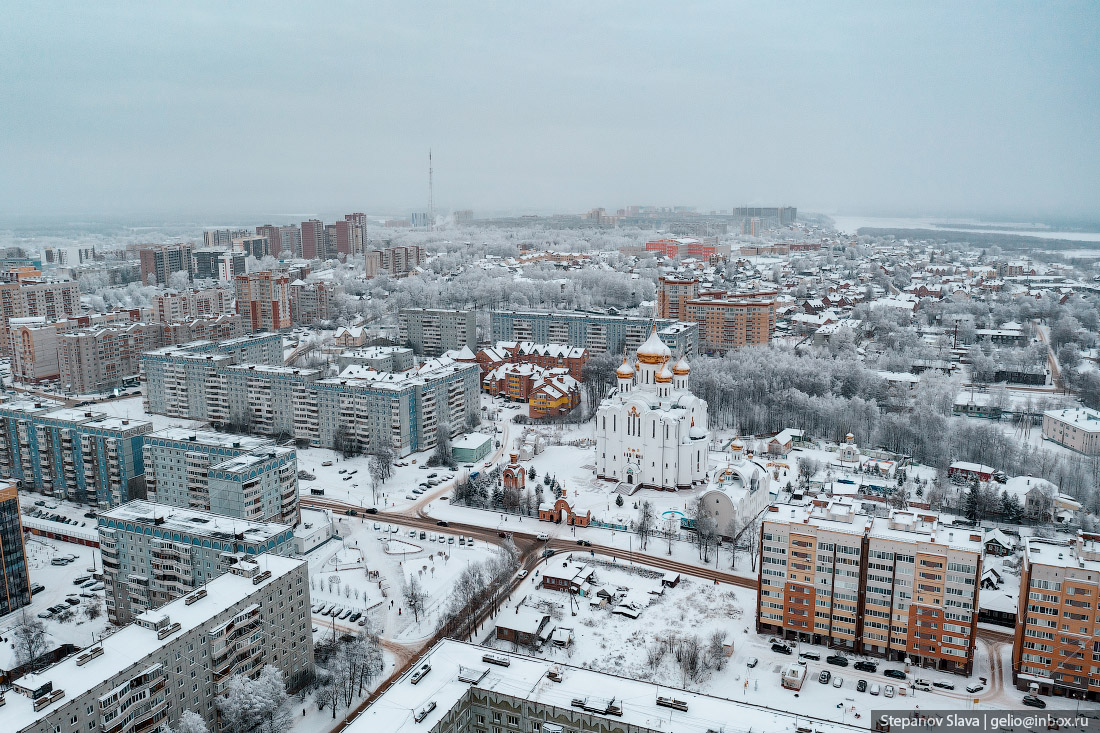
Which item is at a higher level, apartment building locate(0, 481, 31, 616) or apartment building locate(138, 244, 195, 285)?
apartment building locate(138, 244, 195, 285)

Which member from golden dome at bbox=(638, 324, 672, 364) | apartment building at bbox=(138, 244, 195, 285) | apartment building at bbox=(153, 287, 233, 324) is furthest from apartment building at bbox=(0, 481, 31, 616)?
apartment building at bbox=(138, 244, 195, 285)

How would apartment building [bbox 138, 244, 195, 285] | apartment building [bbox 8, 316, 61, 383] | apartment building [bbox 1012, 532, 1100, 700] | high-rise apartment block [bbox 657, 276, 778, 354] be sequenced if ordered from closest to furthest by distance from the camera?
apartment building [bbox 1012, 532, 1100, 700] < apartment building [bbox 8, 316, 61, 383] < high-rise apartment block [bbox 657, 276, 778, 354] < apartment building [bbox 138, 244, 195, 285]

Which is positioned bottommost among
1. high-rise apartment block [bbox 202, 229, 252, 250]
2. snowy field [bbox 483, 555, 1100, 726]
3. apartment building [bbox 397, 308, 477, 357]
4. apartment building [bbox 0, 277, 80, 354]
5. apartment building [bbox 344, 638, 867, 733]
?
snowy field [bbox 483, 555, 1100, 726]

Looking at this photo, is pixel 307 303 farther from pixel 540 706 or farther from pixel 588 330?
pixel 540 706

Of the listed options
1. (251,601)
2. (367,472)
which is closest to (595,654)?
(251,601)

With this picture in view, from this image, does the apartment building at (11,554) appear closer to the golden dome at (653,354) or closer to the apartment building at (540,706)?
the apartment building at (540,706)

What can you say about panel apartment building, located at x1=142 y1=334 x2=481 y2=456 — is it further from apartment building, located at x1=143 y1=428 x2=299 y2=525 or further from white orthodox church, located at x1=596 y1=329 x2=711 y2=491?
apartment building, located at x1=143 y1=428 x2=299 y2=525

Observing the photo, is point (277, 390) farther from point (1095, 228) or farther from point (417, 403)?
point (1095, 228)

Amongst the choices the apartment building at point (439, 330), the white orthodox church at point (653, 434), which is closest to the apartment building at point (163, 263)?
the apartment building at point (439, 330)
